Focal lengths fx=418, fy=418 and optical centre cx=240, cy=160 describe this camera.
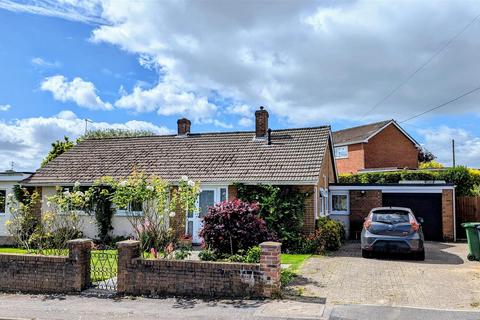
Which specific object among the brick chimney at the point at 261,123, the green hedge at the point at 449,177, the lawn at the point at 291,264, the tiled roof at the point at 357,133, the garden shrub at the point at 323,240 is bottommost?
the lawn at the point at 291,264

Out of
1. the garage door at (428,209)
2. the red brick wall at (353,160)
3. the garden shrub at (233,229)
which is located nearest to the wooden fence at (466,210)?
the garage door at (428,209)

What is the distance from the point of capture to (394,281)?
9.22m

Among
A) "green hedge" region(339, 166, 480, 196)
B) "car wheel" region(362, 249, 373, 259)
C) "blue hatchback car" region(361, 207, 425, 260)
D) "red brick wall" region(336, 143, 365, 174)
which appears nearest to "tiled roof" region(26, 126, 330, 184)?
"blue hatchback car" region(361, 207, 425, 260)

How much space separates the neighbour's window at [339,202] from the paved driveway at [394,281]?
6580 millimetres

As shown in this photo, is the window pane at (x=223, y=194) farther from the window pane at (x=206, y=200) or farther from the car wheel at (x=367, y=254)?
the car wheel at (x=367, y=254)

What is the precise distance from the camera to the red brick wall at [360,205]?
745 inches

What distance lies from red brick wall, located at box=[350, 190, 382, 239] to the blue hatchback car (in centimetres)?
648

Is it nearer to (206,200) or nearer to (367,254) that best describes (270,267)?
(367,254)

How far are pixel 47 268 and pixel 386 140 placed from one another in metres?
32.1

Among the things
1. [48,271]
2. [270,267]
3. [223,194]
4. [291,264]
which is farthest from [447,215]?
[48,271]

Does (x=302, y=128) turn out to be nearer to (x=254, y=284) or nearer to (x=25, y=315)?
(x=254, y=284)

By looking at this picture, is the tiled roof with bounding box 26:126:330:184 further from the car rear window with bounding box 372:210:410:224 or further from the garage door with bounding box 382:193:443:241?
the garage door with bounding box 382:193:443:241

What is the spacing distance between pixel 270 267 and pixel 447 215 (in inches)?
519

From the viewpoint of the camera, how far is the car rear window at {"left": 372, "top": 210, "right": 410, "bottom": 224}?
12211mm
